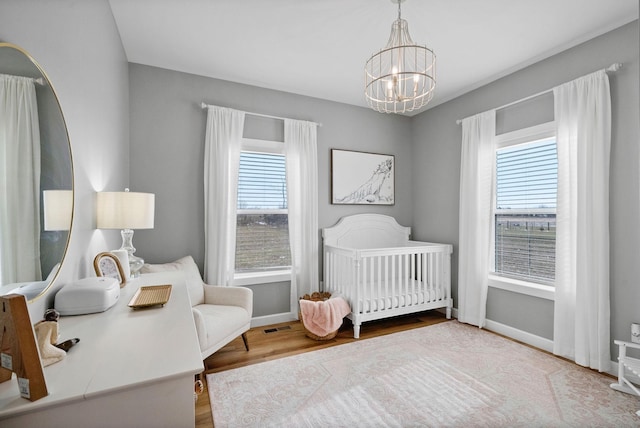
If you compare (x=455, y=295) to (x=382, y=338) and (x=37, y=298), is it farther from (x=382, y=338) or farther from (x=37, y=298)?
(x=37, y=298)

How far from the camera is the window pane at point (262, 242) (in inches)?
123

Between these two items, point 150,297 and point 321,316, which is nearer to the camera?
point 150,297

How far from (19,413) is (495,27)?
3.06 metres

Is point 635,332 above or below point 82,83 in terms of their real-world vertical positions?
below

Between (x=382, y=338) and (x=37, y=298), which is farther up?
(x=37, y=298)

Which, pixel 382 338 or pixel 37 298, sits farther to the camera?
pixel 382 338

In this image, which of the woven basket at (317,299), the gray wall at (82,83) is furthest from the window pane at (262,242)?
the gray wall at (82,83)

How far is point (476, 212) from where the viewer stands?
305 centimetres

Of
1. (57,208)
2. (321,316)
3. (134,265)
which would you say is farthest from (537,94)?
(134,265)

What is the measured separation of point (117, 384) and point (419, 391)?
1.88 meters

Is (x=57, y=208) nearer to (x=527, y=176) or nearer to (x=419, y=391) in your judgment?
(x=419, y=391)

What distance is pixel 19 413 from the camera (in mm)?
589

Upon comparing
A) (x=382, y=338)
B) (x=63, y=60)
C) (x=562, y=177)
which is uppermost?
(x=63, y=60)

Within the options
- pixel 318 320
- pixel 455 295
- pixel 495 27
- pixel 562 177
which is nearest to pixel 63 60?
pixel 318 320
